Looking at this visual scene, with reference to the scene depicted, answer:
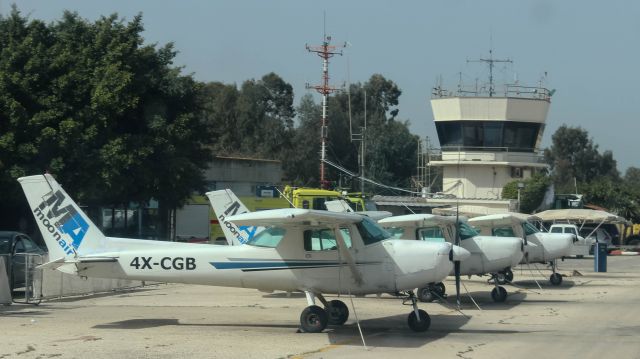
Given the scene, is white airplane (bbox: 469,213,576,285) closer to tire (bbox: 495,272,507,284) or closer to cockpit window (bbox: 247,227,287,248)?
tire (bbox: 495,272,507,284)

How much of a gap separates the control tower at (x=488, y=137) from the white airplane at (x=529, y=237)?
31582 mm

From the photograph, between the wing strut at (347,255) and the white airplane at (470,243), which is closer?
the wing strut at (347,255)

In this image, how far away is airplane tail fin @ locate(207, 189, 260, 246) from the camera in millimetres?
21578

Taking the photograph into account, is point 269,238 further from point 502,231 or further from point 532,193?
point 532,193

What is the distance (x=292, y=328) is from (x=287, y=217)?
281 centimetres

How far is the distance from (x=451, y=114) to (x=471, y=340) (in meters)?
46.2

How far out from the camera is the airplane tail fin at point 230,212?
70.8ft

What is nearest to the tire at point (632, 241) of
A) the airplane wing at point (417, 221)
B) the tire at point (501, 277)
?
the tire at point (501, 277)

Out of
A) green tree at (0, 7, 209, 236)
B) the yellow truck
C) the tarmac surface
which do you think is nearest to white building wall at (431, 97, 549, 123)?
the yellow truck

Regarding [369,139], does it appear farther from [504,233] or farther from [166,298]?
[166,298]

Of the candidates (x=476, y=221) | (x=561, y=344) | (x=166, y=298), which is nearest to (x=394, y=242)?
(x=561, y=344)

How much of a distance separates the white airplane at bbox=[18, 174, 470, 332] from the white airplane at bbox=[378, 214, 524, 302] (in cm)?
527

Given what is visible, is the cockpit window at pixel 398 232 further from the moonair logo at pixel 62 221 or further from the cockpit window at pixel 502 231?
the moonair logo at pixel 62 221

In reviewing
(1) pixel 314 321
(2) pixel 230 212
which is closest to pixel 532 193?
(2) pixel 230 212
